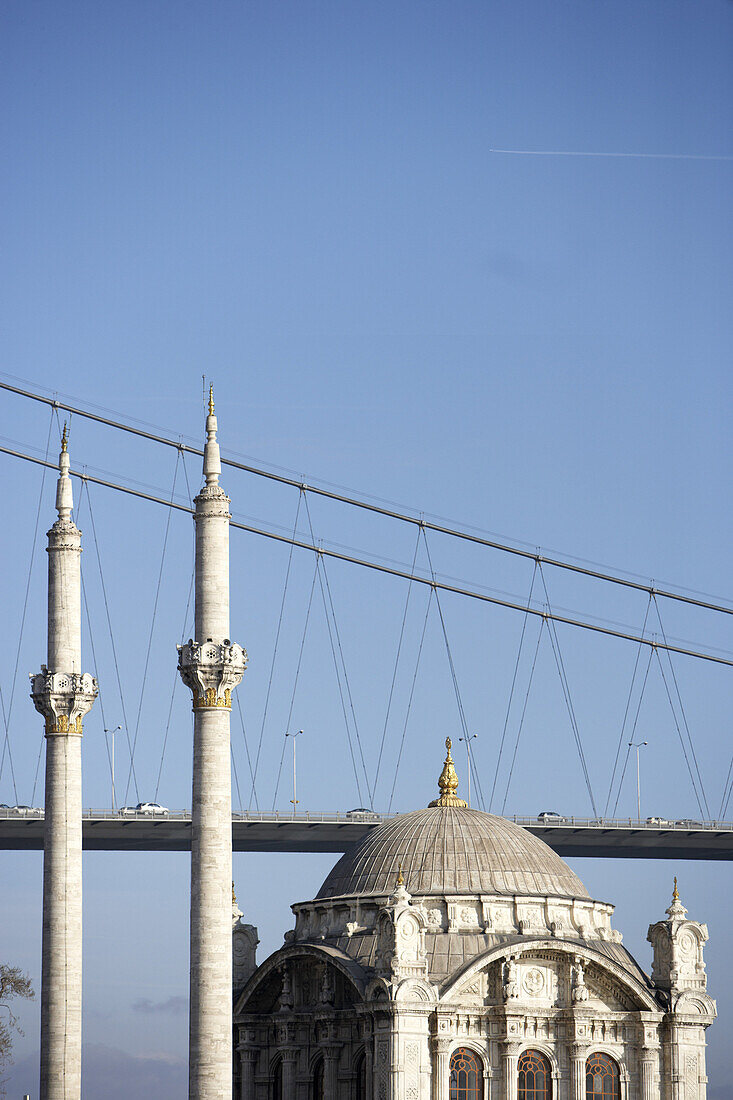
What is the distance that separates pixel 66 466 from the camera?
236ft

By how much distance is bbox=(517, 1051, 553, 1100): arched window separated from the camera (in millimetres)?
71562

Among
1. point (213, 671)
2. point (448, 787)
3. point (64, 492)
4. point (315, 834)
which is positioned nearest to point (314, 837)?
point (315, 834)

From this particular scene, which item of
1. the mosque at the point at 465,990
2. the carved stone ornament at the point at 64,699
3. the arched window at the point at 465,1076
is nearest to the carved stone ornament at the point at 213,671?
the carved stone ornament at the point at 64,699

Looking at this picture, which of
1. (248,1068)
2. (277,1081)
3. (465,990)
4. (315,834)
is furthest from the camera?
(315,834)

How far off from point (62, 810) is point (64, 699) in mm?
3296

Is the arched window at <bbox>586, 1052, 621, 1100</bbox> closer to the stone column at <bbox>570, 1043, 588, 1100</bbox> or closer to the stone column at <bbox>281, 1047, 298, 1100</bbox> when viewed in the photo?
the stone column at <bbox>570, 1043, 588, 1100</bbox>

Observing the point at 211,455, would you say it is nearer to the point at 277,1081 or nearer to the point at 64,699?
the point at 64,699

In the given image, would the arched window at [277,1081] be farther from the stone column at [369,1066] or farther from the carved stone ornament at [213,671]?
the carved stone ornament at [213,671]

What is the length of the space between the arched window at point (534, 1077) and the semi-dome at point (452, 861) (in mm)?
5185

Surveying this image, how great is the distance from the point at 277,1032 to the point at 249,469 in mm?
20471


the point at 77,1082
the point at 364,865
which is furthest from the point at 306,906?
the point at 77,1082

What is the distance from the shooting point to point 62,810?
2702 inches

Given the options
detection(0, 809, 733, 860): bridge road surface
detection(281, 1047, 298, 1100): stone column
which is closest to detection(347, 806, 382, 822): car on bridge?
detection(0, 809, 733, 860): bridge road surface

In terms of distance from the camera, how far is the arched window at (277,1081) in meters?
75.1
